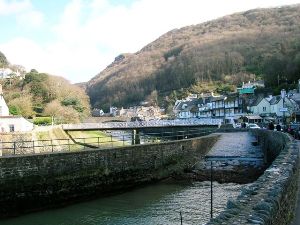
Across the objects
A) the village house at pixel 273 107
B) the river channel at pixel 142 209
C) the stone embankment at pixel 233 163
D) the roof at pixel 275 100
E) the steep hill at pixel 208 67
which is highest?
the steep hill at pixel 208 67

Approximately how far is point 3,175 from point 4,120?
119 feet

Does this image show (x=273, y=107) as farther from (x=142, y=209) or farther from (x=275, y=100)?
(x=142, y=209)

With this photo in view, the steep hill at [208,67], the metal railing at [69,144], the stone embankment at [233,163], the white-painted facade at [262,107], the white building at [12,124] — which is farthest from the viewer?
the steep hill at [208,67]

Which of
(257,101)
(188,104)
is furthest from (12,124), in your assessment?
(188,104)

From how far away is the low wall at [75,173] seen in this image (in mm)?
Result: 15438

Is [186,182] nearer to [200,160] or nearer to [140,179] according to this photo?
[140,179]

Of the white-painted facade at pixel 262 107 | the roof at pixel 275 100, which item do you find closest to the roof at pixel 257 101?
the white-painted facade at pixel 262 107

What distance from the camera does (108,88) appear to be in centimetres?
19075

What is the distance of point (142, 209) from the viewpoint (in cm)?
1566

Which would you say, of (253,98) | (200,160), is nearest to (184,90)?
(253,98)

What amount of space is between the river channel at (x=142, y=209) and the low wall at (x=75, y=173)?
26.6 inches

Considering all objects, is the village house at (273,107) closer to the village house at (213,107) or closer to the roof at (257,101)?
the roof at (257,101)

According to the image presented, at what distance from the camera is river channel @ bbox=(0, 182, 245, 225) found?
1402 centimetres

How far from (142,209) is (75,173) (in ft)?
12.5
